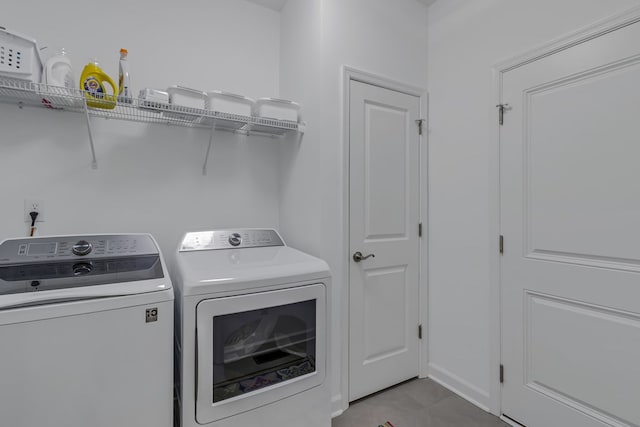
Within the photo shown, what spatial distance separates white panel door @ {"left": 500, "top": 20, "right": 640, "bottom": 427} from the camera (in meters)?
1.37

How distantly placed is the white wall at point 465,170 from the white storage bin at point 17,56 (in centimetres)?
228

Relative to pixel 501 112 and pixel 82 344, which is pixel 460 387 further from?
pixel 82 344

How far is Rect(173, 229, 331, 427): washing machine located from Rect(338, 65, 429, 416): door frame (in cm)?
39

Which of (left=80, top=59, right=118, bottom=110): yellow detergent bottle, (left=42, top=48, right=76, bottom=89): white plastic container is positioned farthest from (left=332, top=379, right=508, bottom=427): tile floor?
(left=42, top=48, right=76, bottom=89): white plastic container

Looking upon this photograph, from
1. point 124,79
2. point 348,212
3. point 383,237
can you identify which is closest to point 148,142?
point 124,79

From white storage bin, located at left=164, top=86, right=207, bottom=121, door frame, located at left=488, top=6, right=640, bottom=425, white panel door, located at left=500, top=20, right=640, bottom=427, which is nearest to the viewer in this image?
white panel door, located at left=500, top=20, right=640, bottom=427

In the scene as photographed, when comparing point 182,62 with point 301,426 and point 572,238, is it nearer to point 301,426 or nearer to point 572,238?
point 301,426

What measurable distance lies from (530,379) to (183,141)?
2492 millimetres

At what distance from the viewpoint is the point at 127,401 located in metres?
1.12

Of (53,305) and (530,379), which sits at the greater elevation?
(53,305)

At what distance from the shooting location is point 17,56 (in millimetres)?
1280

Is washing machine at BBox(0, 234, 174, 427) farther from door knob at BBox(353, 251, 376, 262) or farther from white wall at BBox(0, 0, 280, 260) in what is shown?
door knob at BBox(353, 251, 376, 262)

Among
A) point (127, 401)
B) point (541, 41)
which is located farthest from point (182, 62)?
point (541, 41)

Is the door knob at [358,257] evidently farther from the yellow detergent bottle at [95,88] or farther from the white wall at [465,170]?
the yellow detergent bottle at [95,88]
